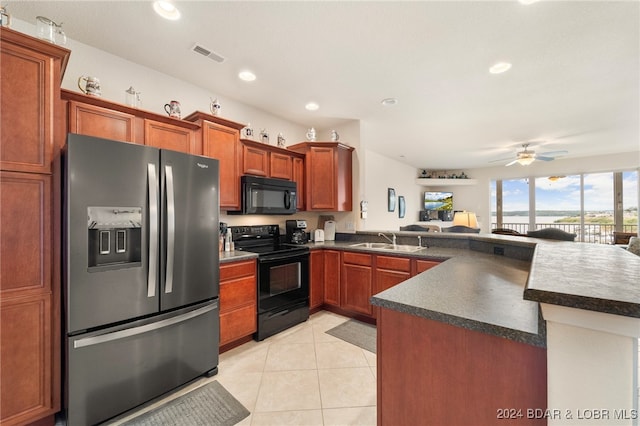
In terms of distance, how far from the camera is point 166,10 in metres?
1.76

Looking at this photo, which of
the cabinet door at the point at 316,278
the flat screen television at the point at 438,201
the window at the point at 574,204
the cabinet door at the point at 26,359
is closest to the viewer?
the cabinet door at the point at 26,359

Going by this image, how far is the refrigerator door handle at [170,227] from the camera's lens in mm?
1774

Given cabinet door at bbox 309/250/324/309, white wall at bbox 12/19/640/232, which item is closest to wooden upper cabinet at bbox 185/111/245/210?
white wall at bbox 12/19/640/232

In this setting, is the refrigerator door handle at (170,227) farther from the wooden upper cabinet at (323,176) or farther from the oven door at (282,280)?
the wooden upper cabinet at (323,176)

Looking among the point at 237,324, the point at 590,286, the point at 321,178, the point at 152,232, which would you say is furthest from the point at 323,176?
the point at 590,286

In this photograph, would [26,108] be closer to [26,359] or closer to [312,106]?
[26,359]

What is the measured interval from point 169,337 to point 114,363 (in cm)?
31

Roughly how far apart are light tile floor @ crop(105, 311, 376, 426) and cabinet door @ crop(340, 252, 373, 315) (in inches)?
21.3

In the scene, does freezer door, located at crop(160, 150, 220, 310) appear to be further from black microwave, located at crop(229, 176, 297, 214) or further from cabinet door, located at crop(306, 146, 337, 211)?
cabinet door, located at crop(306, 146, 337, 211)

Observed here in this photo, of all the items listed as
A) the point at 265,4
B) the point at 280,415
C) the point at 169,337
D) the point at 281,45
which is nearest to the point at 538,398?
the point at 280,415

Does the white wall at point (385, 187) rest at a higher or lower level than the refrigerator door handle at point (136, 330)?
higher

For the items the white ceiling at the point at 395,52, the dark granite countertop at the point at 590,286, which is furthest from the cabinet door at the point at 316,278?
the dark granite countertop at the point at 590,286

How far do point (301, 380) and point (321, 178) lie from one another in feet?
7.95

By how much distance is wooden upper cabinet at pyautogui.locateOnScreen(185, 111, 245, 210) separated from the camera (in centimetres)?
251
